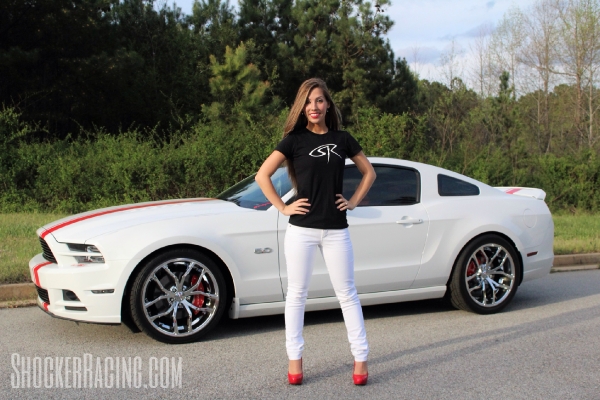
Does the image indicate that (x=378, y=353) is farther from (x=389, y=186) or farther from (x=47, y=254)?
(x=47, y=254)

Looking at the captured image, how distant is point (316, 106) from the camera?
13.1ft

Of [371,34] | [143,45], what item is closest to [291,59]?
[371,34]

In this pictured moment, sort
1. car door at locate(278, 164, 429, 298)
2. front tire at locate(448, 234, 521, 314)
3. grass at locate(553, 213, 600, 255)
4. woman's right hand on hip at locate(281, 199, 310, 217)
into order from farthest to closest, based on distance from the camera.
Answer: grass at locate(553, 213, 600, 255)
front tire at locate(448, 234, 521, 314)
car door at locate(278, 164, 429, 298)
woman's right hand on hip at locate(281, 199, 310, 217)

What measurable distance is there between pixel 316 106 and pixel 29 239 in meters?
6.69

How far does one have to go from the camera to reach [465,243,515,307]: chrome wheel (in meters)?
6.20

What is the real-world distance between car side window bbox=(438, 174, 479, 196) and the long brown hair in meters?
2.38

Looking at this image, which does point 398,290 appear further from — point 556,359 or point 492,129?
point 492,129

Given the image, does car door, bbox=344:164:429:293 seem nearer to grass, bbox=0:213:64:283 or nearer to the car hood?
the car hood

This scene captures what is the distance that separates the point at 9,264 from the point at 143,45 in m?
22.2

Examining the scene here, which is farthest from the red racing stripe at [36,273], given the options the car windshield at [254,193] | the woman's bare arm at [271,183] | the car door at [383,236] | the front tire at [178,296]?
the woman's bare arm at [271,183]

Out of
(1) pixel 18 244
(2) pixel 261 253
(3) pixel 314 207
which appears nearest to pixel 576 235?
(2) pixel 261 253

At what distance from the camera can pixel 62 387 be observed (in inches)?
165

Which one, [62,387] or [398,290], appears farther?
[398,290]

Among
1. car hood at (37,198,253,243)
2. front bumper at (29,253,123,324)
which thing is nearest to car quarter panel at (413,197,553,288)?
car hood at (37,198,253,243)
